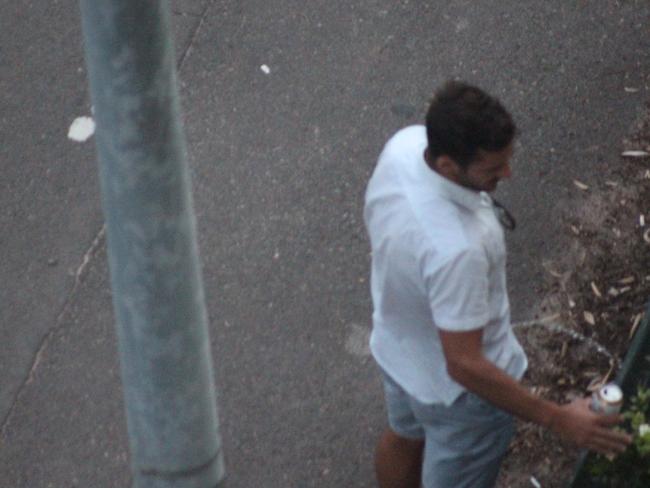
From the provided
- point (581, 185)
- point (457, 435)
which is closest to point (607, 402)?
point (457, 435)

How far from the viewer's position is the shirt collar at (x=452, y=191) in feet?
11.6

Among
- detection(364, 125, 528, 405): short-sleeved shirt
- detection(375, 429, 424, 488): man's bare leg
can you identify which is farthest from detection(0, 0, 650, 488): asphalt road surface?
detection(364, 125, 528, 405): short-sleeved shirt

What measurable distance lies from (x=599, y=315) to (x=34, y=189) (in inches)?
93.8

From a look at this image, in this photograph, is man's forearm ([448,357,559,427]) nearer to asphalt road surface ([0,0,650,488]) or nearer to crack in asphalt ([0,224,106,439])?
asphalt road surface ([0,0,650,488])

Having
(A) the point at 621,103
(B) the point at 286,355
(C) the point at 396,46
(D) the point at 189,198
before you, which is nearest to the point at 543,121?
(A) the point at 621,103

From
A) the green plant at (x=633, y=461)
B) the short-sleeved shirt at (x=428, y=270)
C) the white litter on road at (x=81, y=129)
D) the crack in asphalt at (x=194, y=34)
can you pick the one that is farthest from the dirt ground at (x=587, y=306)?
the white litter on road at (x=81, y=129)

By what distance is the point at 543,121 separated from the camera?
20.1 ft

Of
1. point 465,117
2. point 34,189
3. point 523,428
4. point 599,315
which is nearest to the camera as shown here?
point 465,117

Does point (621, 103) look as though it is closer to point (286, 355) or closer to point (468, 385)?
point (286, 355)

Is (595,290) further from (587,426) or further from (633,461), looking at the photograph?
(587,426)

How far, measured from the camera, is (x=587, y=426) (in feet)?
12.1

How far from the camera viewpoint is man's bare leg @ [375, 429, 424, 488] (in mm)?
4461

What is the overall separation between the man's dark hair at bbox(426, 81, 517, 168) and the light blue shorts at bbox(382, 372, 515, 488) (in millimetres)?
702

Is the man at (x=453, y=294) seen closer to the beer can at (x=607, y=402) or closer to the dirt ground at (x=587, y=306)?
the beer can at (x=607, y=402)
